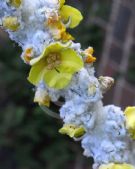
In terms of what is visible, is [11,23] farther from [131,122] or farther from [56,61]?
[131,122]

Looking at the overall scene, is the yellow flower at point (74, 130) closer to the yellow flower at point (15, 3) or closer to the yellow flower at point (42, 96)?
the yellow flower at point (42, 96)

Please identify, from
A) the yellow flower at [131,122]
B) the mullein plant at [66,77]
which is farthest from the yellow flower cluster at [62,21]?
the yellow flower at [131,122]

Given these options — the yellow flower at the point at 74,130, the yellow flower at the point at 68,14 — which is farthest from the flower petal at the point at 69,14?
the yellow flower at the point at 74,130

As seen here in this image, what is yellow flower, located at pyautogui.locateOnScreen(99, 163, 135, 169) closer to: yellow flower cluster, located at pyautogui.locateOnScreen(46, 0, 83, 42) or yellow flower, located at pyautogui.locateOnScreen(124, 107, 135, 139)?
yellow flower, located at pyautogui.locateOnScreen(124, 107, 135, 139)

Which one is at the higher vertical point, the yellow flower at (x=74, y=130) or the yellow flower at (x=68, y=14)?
the yellow flower at (x=68, y=14)

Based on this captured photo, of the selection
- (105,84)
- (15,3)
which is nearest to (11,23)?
(15,3)

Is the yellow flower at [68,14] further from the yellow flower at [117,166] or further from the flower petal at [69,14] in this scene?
the yellow flower at [117,166]

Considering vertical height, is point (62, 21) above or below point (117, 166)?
above

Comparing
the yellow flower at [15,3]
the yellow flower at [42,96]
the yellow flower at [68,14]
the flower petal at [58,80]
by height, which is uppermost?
the yellow flower at [68,14]
